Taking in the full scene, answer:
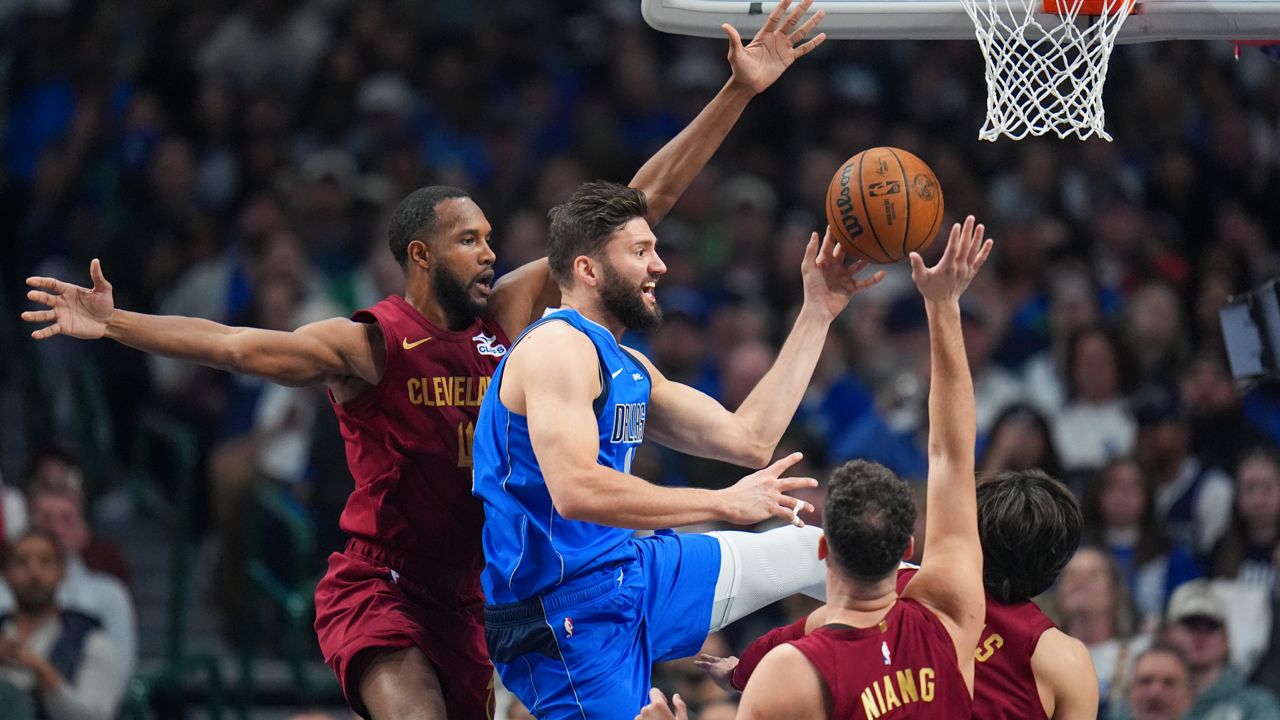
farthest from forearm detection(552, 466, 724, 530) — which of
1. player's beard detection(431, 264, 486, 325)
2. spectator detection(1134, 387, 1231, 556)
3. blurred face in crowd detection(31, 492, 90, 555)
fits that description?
blurred face in crowd detection(31, 492, 90, 555)

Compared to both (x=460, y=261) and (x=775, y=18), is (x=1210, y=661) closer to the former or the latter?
(x=775, y=18)

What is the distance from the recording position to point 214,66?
12680 mm

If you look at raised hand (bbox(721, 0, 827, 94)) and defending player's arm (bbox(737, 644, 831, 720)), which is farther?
raised hand (bbox(721, 0, 827, 94))

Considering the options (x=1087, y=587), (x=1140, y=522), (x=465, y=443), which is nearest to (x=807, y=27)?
(x=465, y=443)

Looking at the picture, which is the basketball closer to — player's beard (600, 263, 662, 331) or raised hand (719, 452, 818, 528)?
player's beard (600, 263, 662, 331)

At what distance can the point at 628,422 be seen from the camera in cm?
504

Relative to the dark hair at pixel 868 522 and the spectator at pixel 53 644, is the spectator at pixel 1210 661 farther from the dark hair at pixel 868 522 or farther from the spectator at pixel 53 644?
the spectator at pixel 53 644

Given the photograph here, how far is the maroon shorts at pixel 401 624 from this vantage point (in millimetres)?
5441

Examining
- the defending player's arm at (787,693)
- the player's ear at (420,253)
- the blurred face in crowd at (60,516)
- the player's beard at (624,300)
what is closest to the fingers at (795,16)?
the player's beard at (624,300)

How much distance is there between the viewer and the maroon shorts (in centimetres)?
544

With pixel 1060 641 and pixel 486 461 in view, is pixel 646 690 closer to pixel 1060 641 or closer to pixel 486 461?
pixel 486 461

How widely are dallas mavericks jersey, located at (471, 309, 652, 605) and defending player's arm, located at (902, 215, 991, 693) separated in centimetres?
103

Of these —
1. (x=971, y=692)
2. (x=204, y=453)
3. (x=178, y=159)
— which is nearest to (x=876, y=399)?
(x=204, y=453)

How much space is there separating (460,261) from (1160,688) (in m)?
3.74
